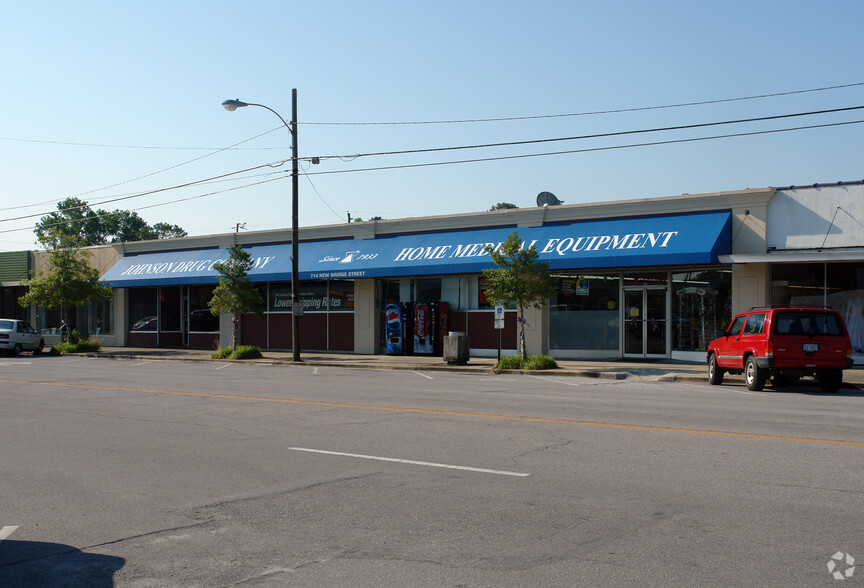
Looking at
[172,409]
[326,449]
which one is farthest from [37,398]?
[326,449]

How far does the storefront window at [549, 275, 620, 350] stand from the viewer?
25.7m

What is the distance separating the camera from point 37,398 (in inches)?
612

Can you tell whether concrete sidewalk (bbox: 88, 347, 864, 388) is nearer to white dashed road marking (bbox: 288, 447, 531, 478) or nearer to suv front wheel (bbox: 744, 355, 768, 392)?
suv front wheel (bbox: 744, 355, 768, 392)

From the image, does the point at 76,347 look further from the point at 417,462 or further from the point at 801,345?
the point at 417,462

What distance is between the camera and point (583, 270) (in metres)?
25.7

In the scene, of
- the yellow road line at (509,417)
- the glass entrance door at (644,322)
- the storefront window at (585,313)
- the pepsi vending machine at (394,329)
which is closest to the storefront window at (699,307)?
the glass entrance door at (644,322)

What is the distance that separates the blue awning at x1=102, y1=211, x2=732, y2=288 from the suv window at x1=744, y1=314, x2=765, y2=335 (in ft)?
15.2

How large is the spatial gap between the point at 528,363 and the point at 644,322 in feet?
15.7

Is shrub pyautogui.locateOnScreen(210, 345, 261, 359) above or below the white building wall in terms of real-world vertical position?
below

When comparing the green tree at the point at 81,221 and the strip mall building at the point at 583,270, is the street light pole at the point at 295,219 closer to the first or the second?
the strip mall building at the point at 583,270

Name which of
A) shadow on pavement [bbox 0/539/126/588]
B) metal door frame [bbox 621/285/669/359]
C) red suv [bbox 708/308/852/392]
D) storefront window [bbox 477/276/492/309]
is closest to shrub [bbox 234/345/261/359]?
storefront window [bbox 477/276/492/309]

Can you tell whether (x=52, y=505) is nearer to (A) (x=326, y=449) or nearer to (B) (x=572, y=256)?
(A) (x=326, y=449)

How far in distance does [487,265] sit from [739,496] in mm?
19560

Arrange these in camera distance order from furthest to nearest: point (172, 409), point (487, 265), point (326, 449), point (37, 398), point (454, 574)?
point (487, 265), point (37, 398), point (172, 409), point (326, 449), point (454, 574)
